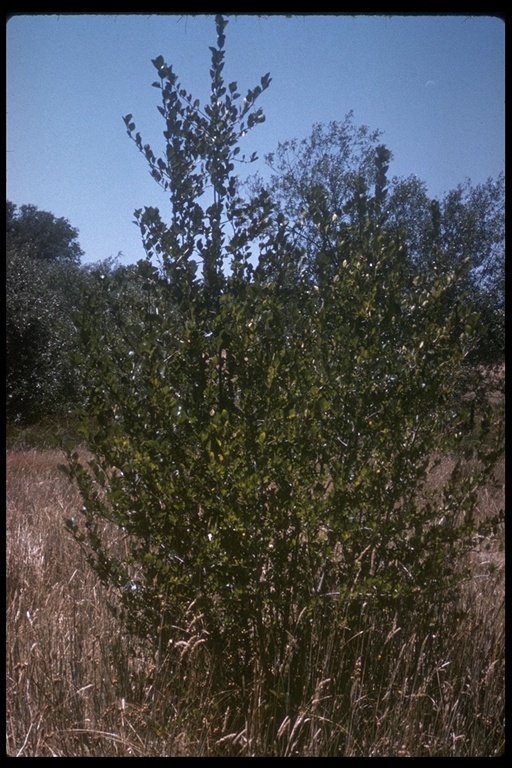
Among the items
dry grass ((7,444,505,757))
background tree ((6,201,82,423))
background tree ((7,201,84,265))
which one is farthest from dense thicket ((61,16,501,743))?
background tree ((7,201,84,265))

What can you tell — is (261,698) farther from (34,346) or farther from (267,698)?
(34,346)

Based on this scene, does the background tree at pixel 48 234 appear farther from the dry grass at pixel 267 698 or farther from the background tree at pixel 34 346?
the dry grass at pixel 267 698

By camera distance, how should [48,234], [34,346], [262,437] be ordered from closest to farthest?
[262,437], [34,346], [48,234]

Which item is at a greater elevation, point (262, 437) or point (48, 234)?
point (48, 234)

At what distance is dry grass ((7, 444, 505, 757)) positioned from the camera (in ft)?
8.62

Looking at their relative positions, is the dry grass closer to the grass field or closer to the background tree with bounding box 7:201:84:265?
the grass field

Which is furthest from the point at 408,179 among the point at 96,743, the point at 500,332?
the point at 96,743

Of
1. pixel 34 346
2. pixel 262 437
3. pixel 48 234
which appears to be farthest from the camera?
pixel 48 234

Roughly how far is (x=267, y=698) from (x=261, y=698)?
0.07 meters

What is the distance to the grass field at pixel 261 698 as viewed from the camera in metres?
2.62

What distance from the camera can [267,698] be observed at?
2.85m

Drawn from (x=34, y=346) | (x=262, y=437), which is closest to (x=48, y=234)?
(x=34, y=346)

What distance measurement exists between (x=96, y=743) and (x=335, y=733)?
1.01 m

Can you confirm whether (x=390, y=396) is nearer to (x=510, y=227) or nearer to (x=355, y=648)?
(x=510, y=227)
